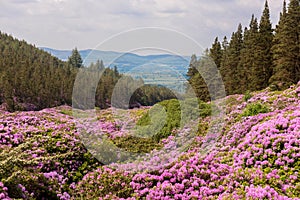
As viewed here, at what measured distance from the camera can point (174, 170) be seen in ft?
37.7

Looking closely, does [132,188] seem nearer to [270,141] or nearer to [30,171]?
[30,171]

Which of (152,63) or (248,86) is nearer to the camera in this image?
(152,63)

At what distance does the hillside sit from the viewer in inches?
386

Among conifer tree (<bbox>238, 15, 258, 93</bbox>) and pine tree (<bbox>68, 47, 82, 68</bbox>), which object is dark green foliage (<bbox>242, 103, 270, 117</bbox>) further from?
pine tree (<bbox>68, 47, 82, 68</bbox>)

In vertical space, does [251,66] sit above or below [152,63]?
above

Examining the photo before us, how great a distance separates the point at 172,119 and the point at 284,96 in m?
6.83

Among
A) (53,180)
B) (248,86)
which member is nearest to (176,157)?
(53,180)

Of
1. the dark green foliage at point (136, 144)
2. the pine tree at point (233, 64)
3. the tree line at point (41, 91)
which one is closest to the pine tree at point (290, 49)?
the pine tree at point (233, 64)

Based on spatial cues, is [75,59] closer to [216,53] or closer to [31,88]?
[31,88]

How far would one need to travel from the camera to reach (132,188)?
36.1 feet

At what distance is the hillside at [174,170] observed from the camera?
386 inches

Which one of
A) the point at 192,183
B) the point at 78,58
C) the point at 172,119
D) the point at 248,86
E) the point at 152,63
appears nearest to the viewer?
the point at 192,183

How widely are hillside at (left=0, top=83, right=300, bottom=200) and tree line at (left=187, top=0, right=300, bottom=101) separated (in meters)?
11.8

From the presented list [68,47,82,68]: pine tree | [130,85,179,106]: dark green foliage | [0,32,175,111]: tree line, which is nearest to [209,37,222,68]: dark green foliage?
[0,32,175,111]: tree line
